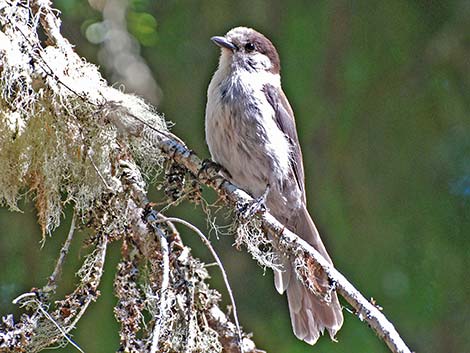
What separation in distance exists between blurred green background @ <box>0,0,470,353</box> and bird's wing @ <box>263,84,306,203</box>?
820 mm

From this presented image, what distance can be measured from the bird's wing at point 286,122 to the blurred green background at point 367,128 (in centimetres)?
82

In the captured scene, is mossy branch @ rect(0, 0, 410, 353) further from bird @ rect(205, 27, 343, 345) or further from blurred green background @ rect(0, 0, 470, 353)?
blurred green background @ rect(0, 0, 470, 353)

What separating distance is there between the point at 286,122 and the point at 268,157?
0.30 metres

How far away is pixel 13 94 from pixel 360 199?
249 centimetres

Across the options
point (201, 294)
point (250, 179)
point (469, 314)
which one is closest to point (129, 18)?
point (250, 179)

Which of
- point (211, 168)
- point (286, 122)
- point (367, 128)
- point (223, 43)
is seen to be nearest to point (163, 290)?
point (211, 168)

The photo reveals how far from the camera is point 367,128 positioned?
190 inches

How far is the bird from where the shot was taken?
11.8 feet

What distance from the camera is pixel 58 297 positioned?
4.23 meters

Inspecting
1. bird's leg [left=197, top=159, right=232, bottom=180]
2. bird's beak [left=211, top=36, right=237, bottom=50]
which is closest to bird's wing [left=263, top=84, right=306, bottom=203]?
bird's beak [left=211, top=36, right=237, bottom=50]

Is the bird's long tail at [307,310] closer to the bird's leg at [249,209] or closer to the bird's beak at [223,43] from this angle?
the bird's leg at [249,209]

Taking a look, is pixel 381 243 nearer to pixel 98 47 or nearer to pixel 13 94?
pixel 98 47

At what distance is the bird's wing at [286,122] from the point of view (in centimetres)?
→ 382

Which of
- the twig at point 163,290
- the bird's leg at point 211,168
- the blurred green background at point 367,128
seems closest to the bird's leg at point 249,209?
the bird's leg at point 211,168
